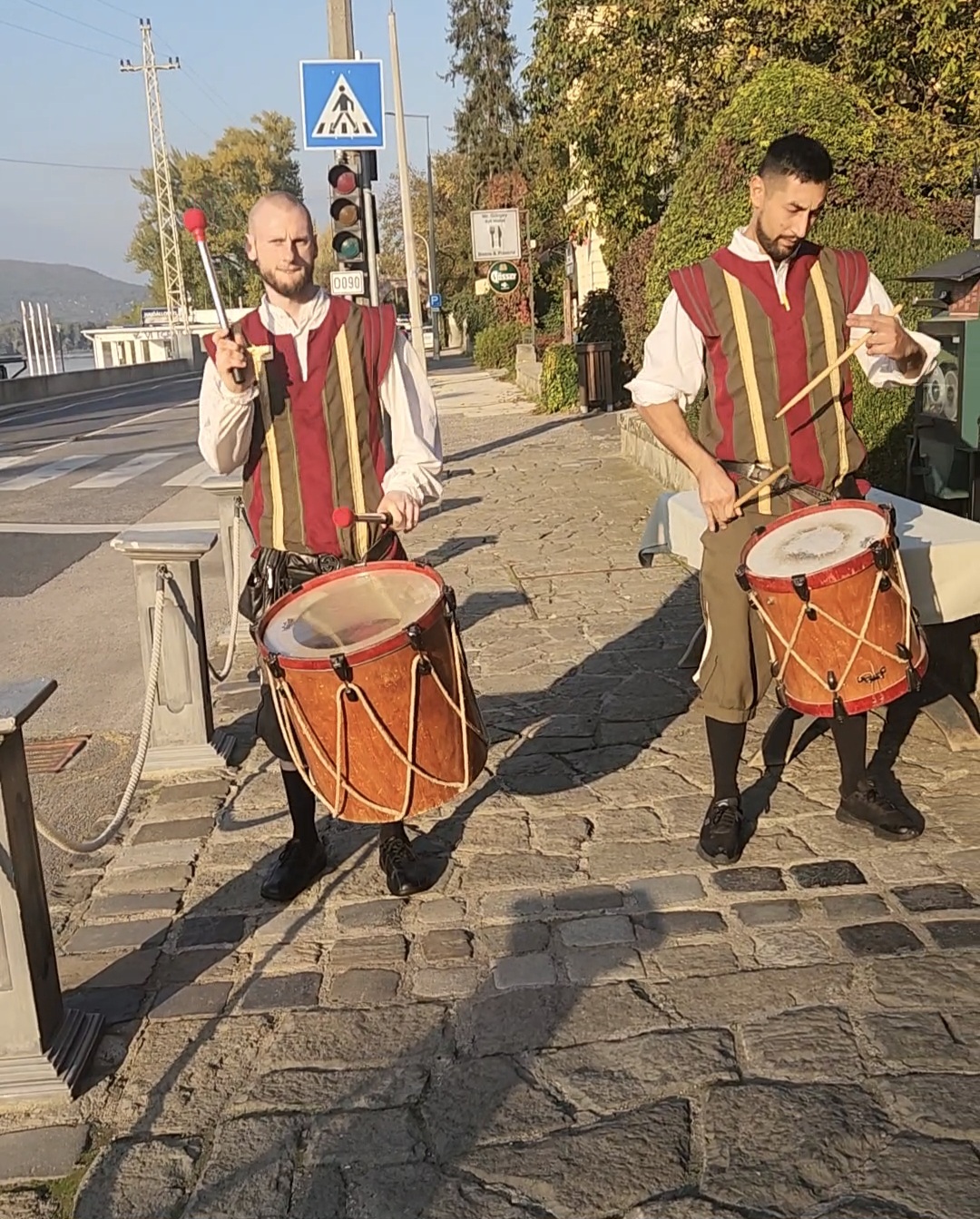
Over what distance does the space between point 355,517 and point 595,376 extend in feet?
55.6

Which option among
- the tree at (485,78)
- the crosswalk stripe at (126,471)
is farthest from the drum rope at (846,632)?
the tree at (485,78)

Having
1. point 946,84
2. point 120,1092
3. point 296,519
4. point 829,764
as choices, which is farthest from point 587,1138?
point 946,84

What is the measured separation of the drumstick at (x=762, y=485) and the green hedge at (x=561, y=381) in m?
16.9

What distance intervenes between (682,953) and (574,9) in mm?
12636

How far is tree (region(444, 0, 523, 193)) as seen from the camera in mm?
58219

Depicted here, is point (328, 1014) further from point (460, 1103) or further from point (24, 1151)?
point (24, 1151)

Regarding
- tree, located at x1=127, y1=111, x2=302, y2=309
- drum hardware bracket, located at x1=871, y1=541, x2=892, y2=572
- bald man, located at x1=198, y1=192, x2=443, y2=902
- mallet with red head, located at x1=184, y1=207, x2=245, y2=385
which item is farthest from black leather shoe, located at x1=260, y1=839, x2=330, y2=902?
tree, located at x1=127, y1=111, x2=302, y2=309

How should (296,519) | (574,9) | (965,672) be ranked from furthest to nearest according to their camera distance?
(574,9) → (965,672) → (296,519)

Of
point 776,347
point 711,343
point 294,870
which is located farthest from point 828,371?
point 294,870

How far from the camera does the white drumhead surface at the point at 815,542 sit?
11.5ft

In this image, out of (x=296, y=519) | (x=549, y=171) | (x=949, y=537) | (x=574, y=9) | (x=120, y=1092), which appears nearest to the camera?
(x=120, y=1092)

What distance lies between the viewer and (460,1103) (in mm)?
2770

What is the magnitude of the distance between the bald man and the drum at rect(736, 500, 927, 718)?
3.39 ft

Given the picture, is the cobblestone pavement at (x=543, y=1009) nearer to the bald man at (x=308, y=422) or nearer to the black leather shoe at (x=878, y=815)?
the black leather shoe at (x=878, y=815)
